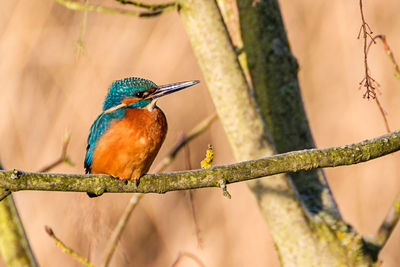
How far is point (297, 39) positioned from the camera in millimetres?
4512

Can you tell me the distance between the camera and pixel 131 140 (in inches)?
97.0

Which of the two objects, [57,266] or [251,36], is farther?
[57,266]

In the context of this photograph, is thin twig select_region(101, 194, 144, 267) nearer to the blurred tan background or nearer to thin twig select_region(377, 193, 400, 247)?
thin twig select_region(377, 193, 400, 247)

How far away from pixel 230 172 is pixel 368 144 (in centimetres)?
43

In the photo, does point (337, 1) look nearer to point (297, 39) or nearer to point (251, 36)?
point (297, 39)

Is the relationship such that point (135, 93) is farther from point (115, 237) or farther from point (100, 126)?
point (115, 237)

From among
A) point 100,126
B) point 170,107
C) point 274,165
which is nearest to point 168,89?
point 100,126

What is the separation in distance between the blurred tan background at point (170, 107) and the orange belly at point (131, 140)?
162cm

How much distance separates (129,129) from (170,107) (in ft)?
6.26

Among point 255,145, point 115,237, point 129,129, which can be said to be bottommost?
point 115,237

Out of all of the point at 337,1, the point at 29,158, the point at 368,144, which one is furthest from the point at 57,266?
the point at 368,144

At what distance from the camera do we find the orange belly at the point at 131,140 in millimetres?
2389

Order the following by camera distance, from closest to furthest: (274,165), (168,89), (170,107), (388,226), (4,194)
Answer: (4,194)
(274,165)
(168,89)
(388,226)
(170,107)

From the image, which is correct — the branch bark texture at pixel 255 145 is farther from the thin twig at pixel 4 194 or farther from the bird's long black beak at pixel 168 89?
the thin twig at pixel 4 194
